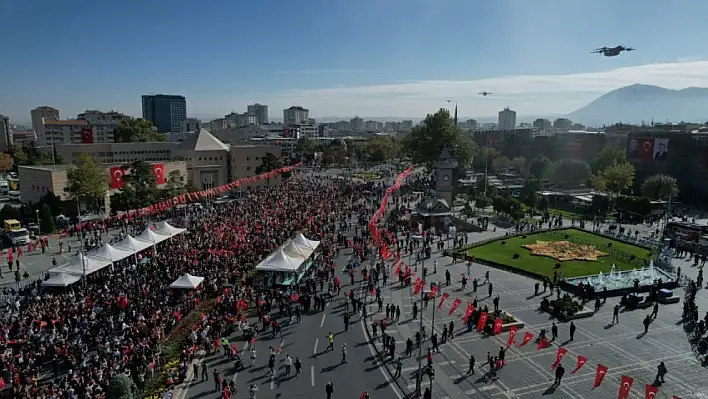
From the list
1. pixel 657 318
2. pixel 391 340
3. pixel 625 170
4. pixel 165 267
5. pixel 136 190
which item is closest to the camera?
pixel 391 340

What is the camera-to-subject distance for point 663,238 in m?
38.7

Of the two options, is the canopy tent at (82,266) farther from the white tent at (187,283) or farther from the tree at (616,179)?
the tree at (616,179)

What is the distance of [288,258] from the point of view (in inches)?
1098

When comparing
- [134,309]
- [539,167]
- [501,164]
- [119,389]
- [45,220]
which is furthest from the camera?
[501,164]

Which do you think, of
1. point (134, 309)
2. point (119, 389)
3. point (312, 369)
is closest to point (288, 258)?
point (134, 309)

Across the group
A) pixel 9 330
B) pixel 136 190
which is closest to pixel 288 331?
pixel 9 330

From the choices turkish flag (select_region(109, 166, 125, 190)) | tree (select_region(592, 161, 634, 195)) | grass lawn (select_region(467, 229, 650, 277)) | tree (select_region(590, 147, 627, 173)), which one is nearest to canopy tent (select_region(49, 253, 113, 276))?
grass lawn (select_region(467, 229, 650, 277))

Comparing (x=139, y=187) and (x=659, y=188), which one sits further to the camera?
(x=659, y=188)

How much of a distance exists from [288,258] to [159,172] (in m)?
36.1

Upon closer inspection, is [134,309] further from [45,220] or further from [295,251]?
[45,220]

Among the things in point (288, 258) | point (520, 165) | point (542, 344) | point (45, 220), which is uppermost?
point (520, 165)

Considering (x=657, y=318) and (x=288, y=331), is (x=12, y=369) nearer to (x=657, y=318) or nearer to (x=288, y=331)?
(x=288, y=331)

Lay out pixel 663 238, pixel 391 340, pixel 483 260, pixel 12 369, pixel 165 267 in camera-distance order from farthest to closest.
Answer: pixel 663 238 → pixel 483 260 → pixel 165 267 → pixel 391 340 → pixel 12 369

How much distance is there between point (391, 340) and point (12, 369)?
14.4 meters
